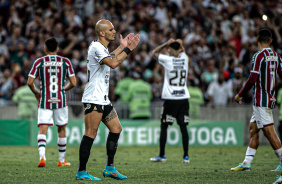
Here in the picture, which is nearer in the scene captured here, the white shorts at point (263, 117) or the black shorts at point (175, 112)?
the white shorts at point (263, 117)

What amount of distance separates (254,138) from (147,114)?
28.7ft

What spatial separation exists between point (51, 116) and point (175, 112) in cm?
299

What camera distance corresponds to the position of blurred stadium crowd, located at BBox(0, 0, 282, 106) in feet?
62.7

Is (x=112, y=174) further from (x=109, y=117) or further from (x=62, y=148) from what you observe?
(x=62, y=148)

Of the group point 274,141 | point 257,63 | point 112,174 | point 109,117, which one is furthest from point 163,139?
point 109,117

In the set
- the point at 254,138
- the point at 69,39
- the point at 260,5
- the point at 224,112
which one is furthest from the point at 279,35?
the point at 254,138

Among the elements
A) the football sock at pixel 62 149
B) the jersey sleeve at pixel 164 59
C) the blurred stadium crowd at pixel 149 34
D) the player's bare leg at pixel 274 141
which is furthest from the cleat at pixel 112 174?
the blurred stadium crowd at pixel 149 34

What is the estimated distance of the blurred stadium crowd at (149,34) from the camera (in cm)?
1912

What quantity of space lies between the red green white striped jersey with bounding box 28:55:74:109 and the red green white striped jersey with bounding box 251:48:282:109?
3850 millimetres

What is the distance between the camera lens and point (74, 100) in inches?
732

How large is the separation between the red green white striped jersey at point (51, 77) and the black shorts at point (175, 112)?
2.57 metres

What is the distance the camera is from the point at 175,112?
1214cm

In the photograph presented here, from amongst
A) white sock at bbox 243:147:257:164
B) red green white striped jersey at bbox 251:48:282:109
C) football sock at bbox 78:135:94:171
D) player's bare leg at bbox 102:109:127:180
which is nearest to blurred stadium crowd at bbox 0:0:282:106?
white sock at bbox 243:147:257:164

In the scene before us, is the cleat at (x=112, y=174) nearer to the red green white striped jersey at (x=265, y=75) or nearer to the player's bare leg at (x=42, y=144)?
the player's bare leg at (x=42, y=144)
